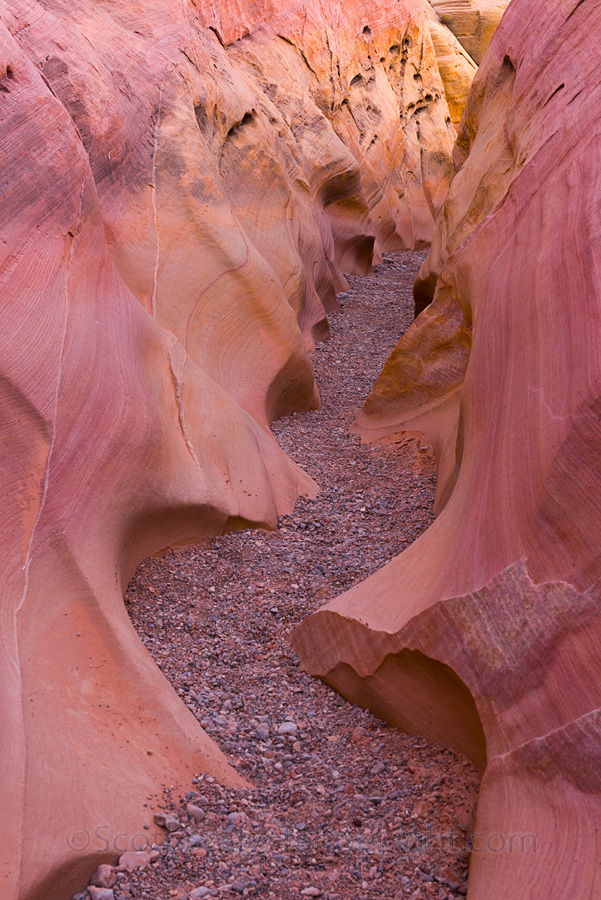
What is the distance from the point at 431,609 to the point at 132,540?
1.68 m

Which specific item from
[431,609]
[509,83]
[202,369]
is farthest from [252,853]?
[509,83]

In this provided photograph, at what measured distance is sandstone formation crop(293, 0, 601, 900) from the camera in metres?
2.27

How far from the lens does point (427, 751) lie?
2910 mm

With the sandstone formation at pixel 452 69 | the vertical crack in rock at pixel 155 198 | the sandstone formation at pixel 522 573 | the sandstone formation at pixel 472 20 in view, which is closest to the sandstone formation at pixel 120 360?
the vertical crack in rock at pixel 155 198

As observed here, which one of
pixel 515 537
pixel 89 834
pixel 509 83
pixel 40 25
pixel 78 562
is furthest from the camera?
pixel 509 83

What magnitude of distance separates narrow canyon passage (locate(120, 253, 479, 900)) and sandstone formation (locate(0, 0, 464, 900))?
6.5 inches

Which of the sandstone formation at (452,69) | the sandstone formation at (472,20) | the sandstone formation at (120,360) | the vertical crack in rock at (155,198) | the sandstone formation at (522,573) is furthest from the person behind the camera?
the sandstone formation at (472,20)

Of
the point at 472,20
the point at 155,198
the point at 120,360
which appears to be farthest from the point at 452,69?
the point at 120,360

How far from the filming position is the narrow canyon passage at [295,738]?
243cm

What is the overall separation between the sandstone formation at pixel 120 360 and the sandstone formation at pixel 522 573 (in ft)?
3.01

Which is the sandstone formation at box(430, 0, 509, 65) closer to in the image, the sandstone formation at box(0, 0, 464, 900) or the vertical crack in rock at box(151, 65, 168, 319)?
the sandstone formation at box(0, 0, 464, 900)

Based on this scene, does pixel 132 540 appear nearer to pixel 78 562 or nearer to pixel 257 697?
pixel 78 562

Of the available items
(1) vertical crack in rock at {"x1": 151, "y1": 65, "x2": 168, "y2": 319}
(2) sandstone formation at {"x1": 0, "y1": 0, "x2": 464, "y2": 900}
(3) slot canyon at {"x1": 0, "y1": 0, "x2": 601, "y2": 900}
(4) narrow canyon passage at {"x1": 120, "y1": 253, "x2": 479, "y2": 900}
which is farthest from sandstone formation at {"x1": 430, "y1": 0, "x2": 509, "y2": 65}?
(4) narrow canyon passage at {"x1": 120, "y1": 253, "x2": 479, "y2": 900}

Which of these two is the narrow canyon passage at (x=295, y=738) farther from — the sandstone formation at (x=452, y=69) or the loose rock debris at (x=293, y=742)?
the sandstone formation at (x=452, y=69)
